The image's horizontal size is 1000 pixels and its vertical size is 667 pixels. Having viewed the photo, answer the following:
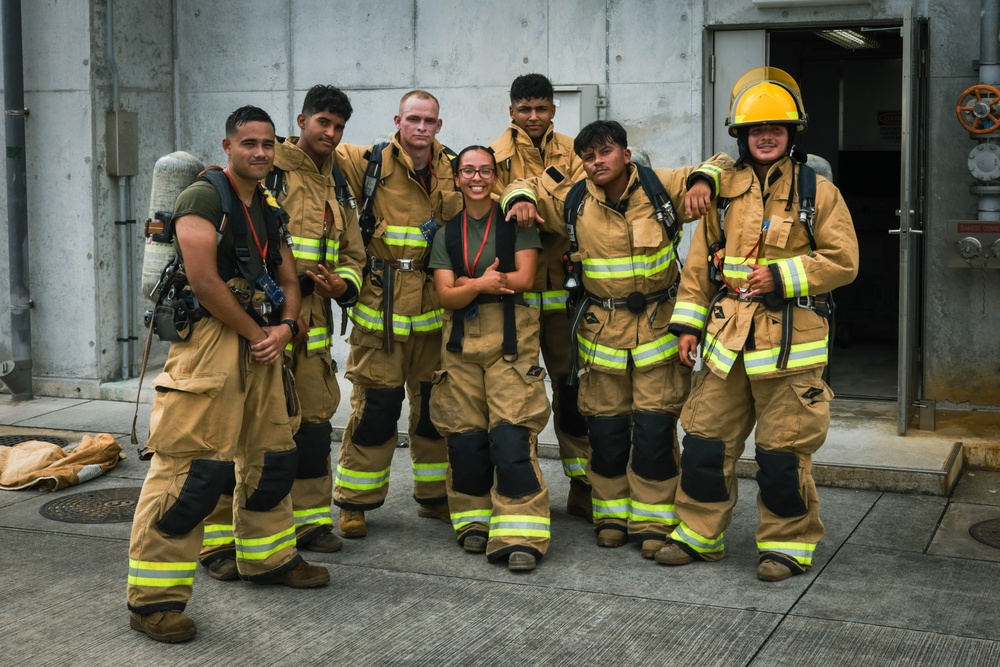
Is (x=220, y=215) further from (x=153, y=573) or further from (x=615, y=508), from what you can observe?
(x=615, y=508)

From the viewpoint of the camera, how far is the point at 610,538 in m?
6.00

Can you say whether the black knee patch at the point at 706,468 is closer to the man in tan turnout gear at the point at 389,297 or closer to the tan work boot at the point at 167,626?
the man in tan turnout gear at the point at 389,297

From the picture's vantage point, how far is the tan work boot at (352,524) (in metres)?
6.22

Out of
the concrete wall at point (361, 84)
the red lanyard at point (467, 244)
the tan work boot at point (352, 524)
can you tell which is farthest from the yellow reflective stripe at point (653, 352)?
the concrete wall at point (361, 84)

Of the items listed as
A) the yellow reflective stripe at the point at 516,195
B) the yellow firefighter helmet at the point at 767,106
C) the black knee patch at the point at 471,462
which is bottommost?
the black knee patch at the point at 471,462

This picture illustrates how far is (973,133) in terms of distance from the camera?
764 cm

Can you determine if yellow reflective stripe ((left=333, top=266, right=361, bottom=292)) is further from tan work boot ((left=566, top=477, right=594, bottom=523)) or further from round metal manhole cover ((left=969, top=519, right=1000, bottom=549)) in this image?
round metal manhole cover ((left=969, top=519, right=1000, bottom=549))

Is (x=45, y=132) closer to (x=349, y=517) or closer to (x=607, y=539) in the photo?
(x=349, y=517)

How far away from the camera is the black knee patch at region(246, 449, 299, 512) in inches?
208

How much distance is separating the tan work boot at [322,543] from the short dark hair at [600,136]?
7.18ft

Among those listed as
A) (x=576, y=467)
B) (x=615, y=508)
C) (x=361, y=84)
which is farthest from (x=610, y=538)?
(x=361, y=84)

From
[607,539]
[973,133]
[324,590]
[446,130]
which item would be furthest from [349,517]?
[973,133]

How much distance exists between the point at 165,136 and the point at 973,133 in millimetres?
6039

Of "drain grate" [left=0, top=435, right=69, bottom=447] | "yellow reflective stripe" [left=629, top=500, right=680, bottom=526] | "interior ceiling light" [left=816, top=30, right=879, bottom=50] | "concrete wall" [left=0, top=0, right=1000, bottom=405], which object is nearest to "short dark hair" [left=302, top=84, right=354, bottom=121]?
"yellow reflective stripe" [left=629, top=500, right=680, bottom=526]
